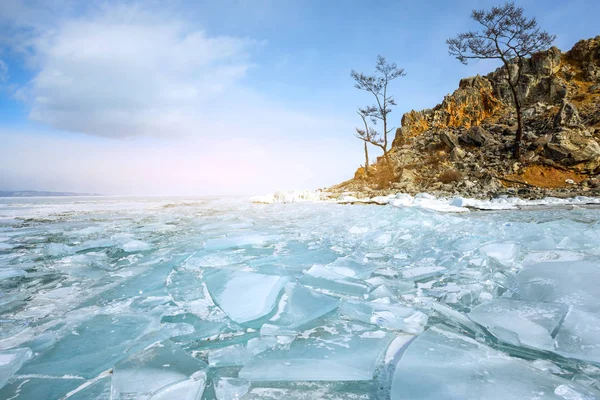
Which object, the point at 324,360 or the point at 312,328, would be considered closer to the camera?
the point at 324,360

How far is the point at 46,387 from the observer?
89 centimetres

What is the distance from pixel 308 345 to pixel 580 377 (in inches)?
33.6

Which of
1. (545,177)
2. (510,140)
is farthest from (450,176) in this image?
(510,140)

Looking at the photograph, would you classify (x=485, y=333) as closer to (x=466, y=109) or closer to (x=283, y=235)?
(x=283, y=235)

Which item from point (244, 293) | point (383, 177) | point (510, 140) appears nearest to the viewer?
point (244, 293)

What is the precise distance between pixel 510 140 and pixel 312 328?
538 inches

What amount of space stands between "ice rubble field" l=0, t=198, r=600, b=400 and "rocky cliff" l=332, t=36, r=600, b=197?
716cm

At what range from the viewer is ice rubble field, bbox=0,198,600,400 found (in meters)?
0.83

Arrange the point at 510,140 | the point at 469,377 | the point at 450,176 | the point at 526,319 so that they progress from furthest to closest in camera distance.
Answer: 1. the point at 510,140
2. the point at 450,176
3. the point at 526,319
4. the point at 469,377

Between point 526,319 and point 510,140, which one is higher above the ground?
point 510,140

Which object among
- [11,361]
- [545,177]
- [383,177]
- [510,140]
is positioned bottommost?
[11,361]

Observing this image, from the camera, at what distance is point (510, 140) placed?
37.0ft

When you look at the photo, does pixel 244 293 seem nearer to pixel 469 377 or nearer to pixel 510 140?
pixel 469 377

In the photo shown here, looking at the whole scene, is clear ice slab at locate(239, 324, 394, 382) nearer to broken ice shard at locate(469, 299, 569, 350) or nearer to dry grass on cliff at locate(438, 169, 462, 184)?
broken ice shard at locate(469, 299, 569, 350)
